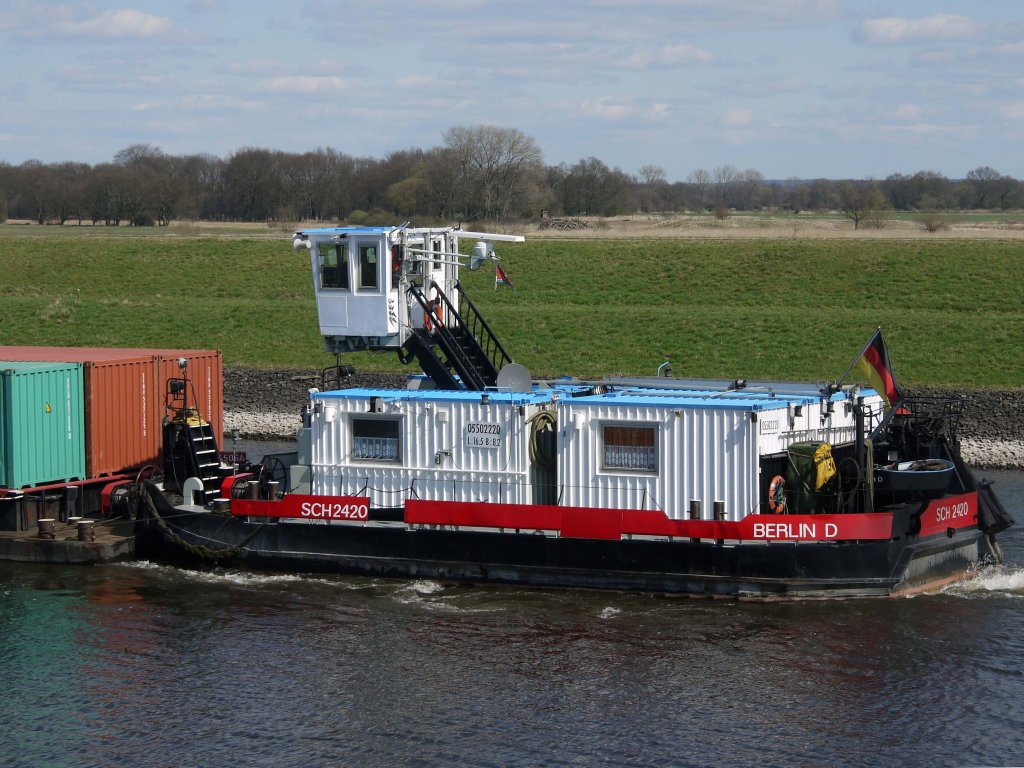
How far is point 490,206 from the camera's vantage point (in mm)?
61375

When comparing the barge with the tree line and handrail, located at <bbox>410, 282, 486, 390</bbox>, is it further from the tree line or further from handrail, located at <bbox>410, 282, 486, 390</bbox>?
the tree line

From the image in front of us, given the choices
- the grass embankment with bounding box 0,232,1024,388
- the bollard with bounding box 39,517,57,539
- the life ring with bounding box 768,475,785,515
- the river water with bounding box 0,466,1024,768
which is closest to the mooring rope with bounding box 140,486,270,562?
the river water with bounding box 0,466,1024,768

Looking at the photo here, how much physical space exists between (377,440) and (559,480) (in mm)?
2958

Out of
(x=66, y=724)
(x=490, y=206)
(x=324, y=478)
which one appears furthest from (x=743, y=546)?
(x=490, y=206)

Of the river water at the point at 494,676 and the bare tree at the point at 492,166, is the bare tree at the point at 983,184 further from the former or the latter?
the river water at the point at 494,676

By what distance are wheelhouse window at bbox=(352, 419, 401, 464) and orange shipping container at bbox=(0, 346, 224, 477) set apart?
398 centimetres

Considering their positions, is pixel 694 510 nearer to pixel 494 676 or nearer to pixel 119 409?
pixel 494 676

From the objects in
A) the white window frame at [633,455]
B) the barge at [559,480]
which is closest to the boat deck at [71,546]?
the barge at [559,480]

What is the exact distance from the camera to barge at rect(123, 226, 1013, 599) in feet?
61.2

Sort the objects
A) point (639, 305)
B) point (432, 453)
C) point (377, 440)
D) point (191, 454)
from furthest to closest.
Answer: point (639, 305) → point (191, 454) → point (377, 440) → point (432, 453)

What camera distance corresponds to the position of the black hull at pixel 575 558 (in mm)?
18422

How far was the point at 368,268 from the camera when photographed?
70.5 ft

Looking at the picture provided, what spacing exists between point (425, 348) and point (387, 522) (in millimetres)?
2893

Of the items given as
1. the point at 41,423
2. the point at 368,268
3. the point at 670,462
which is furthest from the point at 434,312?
the point at 41,423
